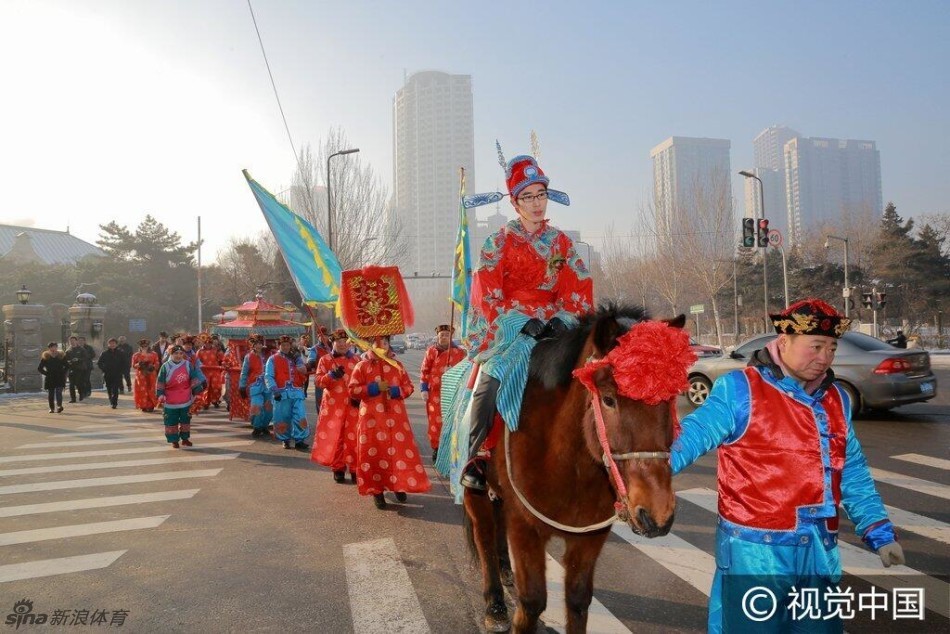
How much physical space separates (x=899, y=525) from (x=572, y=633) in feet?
13.5

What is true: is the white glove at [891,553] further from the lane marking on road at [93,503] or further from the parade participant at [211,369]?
the parade participant at [211,369]

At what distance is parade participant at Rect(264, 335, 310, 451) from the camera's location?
33.7 ft

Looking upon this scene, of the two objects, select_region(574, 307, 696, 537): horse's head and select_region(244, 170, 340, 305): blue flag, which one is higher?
select_region(244, 170, 340, 305): blue flag

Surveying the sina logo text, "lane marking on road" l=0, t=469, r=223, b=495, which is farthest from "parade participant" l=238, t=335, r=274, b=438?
the sina logo text

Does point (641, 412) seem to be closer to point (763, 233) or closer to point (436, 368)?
point (436, 368)

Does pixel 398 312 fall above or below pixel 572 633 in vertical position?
above

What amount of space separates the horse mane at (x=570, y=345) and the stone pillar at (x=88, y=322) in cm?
2474

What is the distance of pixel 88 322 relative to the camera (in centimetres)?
2294

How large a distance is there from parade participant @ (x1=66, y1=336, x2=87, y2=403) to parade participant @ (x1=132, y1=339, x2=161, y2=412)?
9.58 ft

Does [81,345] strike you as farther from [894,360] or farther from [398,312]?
[894,360]

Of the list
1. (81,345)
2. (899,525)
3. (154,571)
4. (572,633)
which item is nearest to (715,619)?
(572,633)

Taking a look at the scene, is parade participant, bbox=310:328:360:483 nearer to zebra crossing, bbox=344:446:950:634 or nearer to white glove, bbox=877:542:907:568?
zebra crossing, bbox=344:446:950:634

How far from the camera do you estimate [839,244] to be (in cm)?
4425

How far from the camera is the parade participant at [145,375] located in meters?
14.9
